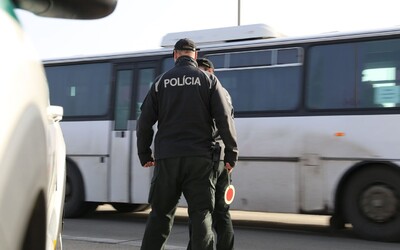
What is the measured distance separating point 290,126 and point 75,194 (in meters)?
3.84

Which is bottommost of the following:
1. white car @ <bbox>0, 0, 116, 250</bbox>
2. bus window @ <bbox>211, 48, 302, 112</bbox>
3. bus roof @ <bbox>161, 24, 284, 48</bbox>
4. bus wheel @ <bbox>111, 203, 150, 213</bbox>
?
bus wheel @ <bbox>111, 203, 150, 213</bbox>

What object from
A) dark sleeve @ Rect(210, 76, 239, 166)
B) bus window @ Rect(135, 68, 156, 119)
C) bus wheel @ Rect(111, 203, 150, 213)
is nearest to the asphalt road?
bus wheel @ Rect(111, 203, 150, 213)

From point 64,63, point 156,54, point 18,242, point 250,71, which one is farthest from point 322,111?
point 18,242

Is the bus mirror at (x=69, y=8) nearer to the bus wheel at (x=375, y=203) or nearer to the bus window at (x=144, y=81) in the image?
the bus wheel at (x=375, y=203)

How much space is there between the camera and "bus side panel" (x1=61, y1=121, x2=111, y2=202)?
9.46 m

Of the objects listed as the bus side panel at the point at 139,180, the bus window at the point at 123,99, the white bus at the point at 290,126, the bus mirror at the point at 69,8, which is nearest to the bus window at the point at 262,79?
the white bus at the point at 290,126

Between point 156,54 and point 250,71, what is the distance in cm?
173

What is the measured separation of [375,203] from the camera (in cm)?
734

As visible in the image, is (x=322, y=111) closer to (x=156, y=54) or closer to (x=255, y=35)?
(x=255, y=35)

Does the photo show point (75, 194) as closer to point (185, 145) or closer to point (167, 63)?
point (167, 63)

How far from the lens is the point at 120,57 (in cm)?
973

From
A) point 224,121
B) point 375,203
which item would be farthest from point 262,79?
point 224,121

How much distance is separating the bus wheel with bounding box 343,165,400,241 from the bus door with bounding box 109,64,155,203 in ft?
10.3

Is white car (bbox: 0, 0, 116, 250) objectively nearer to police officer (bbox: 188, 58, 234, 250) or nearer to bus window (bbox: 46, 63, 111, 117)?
police officer (bbox: 188, 58, 234, 250)
